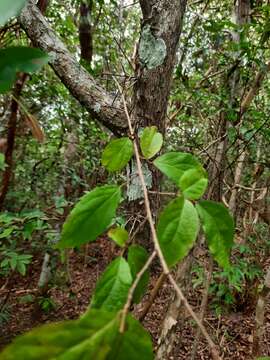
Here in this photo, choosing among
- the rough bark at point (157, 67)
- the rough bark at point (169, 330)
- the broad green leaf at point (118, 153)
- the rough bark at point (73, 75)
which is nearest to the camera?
the broad green leaf at point (118, 153)

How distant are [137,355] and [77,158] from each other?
3130mm

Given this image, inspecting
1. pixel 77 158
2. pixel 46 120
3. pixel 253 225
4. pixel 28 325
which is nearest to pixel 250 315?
pixel 253 225

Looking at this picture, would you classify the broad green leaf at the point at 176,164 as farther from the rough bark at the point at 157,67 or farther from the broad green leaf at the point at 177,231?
the rough bark at the point at 157,67

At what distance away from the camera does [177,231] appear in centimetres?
30

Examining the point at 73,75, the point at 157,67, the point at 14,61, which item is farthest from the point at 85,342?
the point at 73,75

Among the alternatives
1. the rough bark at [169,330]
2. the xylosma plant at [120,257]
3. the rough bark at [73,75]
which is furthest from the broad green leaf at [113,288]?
the rough bark at [73,75]

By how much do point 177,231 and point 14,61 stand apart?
0.18m

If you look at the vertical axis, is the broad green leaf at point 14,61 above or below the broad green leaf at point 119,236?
above

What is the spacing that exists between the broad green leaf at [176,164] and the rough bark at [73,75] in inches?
33.1

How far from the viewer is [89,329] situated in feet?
0.71

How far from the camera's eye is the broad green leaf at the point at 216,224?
13.4 inches

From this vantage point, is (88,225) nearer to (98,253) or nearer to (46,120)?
(46,120)

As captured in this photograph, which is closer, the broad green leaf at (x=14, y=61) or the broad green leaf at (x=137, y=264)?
the broad green leaf at (x=14, y=61)

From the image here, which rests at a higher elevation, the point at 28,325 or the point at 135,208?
the point at 135,208
